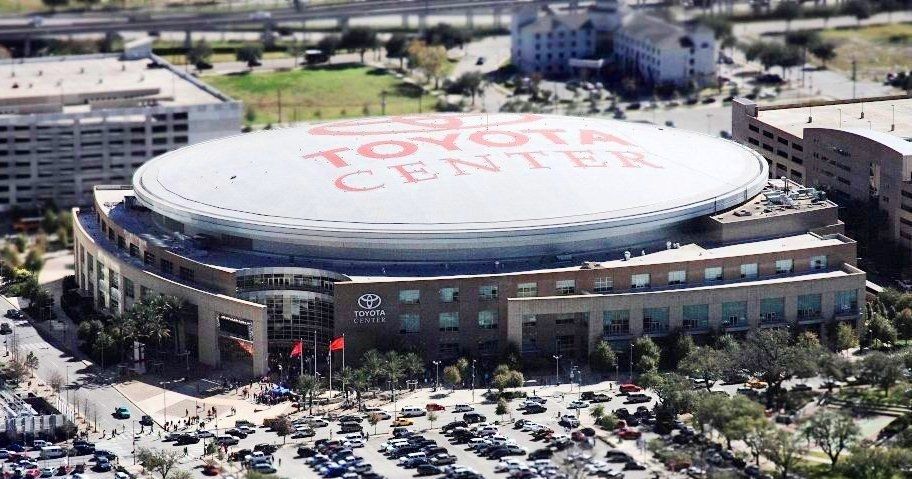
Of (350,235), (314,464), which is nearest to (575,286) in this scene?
(350,235)

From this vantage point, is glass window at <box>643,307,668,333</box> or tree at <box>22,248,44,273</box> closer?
glass window at <box>643,307,668,333</box>

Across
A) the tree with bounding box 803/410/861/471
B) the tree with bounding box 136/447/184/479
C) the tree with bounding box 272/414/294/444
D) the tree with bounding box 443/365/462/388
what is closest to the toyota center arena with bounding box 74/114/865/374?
the tree with bounding box 443/365/462/388

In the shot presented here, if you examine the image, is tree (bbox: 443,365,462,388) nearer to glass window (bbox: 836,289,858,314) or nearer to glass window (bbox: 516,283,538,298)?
glass window (bbox: 516,283,538,298)

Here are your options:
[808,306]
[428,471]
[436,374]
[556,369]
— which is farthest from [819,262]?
[428,471]

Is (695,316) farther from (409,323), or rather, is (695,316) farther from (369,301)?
(369,301)

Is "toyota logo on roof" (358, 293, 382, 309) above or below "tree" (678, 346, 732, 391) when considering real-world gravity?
above

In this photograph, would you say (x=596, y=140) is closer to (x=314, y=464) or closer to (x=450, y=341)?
(x=450, y=341)

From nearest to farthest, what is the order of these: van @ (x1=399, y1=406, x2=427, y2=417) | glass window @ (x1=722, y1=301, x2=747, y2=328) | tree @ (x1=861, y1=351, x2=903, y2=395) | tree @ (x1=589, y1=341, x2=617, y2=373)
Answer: tree @ (x1=861, y1=351, x2=903, y2=395) < van @ (x1=399, y1=406, x2=427, y2=417) < tree @ (x1=589, y1=341, x2=617, y2=373) < glass window @ (x1=722, y1=301, x2=747, y2=328)
